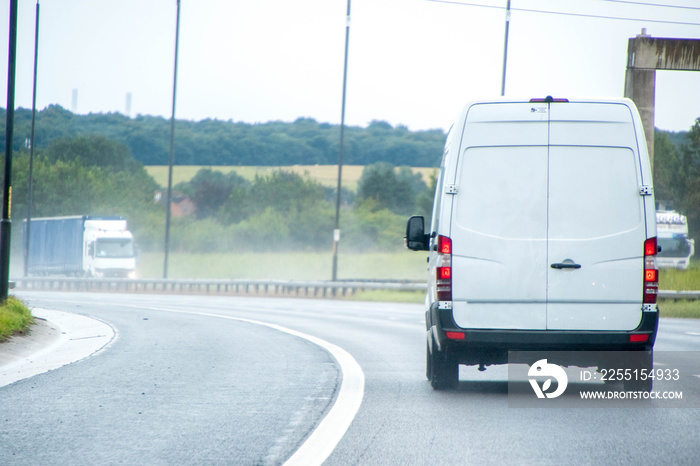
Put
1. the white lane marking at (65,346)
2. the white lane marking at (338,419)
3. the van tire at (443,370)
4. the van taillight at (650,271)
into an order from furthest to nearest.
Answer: the white lane marking at (65,346) → the van tire at (443,370) → the van taillight at (650,271) → the white lane marking at (338,419)

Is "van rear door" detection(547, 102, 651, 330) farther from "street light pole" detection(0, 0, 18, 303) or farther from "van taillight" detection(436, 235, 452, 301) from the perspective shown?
"street light pole" detection(0, 0, 18, 303)

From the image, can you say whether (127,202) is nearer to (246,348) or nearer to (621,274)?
(246,348)

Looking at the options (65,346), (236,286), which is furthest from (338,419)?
(236,286)

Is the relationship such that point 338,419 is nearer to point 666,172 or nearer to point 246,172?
point 666,172

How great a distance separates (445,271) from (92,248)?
4060 cm

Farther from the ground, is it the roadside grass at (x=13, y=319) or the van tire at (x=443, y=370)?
the van tire at (x=443, y=370)

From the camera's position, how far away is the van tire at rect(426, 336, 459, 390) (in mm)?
8863

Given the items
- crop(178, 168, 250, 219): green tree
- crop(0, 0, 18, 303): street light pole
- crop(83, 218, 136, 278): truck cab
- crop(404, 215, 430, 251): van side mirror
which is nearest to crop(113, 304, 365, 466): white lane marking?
crop(404, 215, 430, 251): van side mirror

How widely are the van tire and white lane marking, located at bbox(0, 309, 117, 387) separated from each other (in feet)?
13.5

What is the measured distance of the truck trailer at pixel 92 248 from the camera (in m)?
46.7

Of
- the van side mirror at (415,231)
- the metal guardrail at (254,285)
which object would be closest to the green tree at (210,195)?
the metal guardrail at (254,285)

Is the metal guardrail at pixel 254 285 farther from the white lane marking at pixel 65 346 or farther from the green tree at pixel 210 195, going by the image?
the green tree at pixel 210 195

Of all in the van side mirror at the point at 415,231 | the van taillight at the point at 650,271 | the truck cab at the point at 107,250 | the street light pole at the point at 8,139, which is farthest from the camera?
the truck cab at the point at 107,250

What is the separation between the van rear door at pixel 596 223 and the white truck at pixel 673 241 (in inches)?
1460
